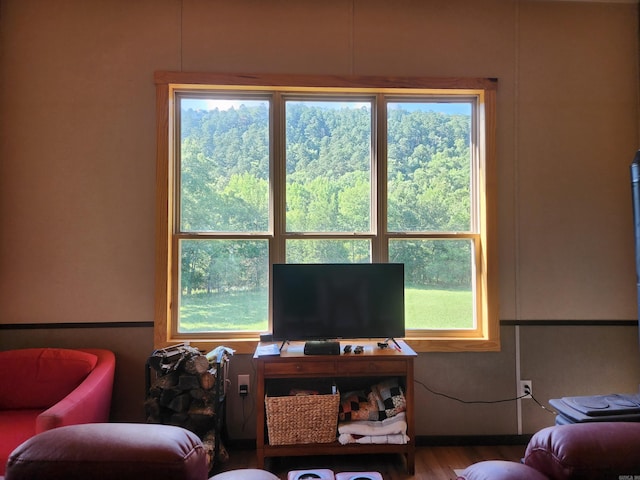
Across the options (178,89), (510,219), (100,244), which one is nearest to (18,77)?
(178,89)

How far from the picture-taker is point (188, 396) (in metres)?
2.23

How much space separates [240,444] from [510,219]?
2.46m

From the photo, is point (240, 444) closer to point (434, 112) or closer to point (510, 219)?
point (510, 219)

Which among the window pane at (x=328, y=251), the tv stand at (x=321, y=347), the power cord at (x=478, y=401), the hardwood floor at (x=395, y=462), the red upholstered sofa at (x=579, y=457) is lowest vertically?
the hardwood floor at (x=395, y=462)

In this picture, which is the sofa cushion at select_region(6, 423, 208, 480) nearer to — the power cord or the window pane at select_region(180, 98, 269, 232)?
the window pane at select_region(180, 98, 269, 232)

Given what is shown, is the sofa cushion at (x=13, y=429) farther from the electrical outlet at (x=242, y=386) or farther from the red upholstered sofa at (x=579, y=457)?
the red upholstered sofa at (x=579, y=457)

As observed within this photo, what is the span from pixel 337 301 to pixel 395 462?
1.06 meters

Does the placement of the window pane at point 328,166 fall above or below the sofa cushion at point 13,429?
above

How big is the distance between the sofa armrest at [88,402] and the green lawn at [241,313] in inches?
20.6

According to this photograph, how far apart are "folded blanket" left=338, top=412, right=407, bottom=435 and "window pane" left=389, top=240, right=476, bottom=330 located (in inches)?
A: 27.7

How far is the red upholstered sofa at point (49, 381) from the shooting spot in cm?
211

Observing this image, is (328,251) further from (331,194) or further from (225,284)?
(225,284)

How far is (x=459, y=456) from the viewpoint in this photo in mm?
2484

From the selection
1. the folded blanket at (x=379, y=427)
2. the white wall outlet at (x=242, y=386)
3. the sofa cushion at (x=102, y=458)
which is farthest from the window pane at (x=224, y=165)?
the sofa cushion at (x=102, y=458)
